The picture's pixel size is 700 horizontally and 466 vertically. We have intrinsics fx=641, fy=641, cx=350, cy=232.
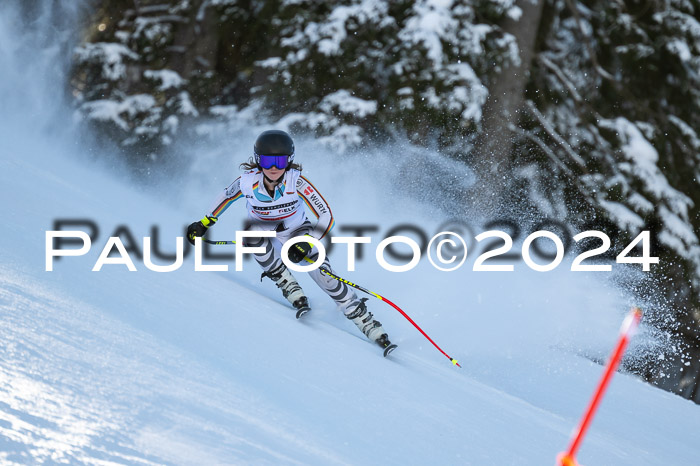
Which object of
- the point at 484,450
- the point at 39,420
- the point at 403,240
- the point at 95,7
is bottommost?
the point at 39,420

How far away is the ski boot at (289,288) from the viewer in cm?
515

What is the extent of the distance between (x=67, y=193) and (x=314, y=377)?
4.22 metres

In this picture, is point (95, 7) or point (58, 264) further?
point (95, 7)

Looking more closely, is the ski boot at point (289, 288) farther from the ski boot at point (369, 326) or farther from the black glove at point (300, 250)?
the ski boot at point (369, 326)

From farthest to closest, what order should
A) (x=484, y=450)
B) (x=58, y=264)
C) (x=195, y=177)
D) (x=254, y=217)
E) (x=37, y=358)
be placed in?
(x=195, y=177)
(x=254, y=217)
(x=58, y=264)
(x=484, y=450)
(x=37, y=358)

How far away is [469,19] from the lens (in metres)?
9.16

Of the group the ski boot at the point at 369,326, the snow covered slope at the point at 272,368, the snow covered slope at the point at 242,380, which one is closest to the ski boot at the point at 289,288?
the snow covered slope at the point at 242,380

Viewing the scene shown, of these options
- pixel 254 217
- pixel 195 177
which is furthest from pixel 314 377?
pixel 195 177

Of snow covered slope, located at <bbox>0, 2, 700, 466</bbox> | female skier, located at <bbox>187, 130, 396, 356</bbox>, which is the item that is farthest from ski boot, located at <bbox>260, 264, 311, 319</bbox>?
snow covered slope, located at <bbox>0, 2, 700, 466</bbox>

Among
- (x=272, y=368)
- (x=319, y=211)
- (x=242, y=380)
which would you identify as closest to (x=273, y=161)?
(x=319, y=211)

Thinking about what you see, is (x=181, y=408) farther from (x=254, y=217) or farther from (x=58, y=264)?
(x=254, y=217)

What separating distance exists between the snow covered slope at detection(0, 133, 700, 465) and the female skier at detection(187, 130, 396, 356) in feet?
0.72

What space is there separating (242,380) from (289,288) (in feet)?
8.26

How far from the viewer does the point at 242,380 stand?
8.98 ft
